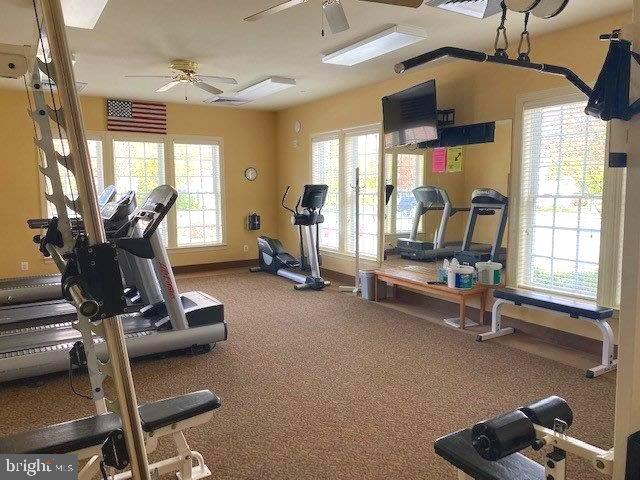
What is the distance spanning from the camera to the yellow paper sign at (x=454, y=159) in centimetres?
502

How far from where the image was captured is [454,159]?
507 cm

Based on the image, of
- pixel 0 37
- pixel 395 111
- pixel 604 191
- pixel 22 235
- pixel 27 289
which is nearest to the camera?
pixel 604 191

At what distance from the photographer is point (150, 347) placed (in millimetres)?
3727

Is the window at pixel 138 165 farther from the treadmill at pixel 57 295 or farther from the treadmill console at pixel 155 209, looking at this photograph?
the treadmill console at pixel 155 209

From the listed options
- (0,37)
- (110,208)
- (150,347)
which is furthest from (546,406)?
(0,37)

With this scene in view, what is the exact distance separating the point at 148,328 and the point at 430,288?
2.75 metres

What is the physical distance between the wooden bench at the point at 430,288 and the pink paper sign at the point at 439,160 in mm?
1189

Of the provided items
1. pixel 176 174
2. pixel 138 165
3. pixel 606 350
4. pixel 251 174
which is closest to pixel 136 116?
pixel 138 165

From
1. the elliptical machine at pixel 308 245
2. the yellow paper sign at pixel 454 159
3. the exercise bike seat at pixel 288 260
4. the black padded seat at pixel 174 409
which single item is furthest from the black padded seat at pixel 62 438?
the exercise bike seat at pixel 288 260

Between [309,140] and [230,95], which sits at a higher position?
[230,95]

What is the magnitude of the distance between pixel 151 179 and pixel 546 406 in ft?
22.2

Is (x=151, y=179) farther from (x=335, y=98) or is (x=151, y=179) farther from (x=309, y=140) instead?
(x=335, y=98)

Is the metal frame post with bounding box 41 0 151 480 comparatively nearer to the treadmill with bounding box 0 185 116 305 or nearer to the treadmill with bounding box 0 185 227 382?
the treadmill with bounding box 0 185 227 382

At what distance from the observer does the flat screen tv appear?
4977 millimetres
